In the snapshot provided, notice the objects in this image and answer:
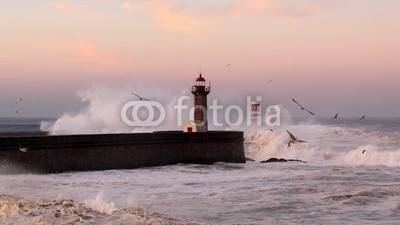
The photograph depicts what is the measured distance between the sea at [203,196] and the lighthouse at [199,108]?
9.29 feet

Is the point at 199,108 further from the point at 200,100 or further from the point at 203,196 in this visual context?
the point at 203,196

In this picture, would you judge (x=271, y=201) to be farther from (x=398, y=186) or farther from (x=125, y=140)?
(x=125, y=140)

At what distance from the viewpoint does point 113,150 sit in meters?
17.5

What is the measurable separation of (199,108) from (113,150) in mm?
5730

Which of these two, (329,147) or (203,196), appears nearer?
(203,196)

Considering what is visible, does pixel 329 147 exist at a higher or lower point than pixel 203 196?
lower

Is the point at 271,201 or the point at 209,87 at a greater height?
the point at 209,87

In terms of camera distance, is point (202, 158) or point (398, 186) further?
point (202, 158)

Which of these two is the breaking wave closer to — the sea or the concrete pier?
the sea

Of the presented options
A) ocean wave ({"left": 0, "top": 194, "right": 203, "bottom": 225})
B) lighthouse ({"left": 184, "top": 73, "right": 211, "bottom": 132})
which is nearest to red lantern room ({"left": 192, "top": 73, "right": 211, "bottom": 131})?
lighthouse ({"left": 184, "top": 73, "right": 211, "bottom": 132})

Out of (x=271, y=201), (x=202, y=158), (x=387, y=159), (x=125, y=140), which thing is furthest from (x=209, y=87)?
(x=271, y=201)

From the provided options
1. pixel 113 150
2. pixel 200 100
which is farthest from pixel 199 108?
pixel 113 150

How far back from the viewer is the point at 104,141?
56.8 ft

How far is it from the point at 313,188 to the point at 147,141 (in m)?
6.79
